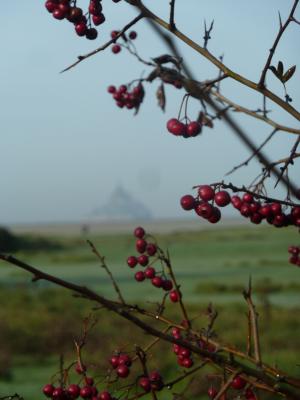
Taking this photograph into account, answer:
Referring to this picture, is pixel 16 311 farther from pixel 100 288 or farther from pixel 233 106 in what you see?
pixel 233 106

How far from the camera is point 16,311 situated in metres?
12.4

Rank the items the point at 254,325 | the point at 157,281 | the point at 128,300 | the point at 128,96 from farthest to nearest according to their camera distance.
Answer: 1. the point at 128,300
2. the point at 128,96
3. the point at 157,281
4. the point at 254,325

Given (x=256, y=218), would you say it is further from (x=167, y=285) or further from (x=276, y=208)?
(x=167, y=285)

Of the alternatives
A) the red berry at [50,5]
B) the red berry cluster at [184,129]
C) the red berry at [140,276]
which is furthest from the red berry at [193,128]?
the red berry at [140,276]

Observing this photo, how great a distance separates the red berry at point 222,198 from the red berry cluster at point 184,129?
0.10 metres

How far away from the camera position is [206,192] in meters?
0.83

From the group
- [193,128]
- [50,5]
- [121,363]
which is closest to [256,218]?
[193,128]

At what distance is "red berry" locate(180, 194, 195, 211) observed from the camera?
84 cm

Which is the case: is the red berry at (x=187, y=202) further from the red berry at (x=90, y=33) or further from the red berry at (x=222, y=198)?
the red berry at (x=90, y=33)

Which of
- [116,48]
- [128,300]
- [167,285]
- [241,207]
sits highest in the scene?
[116,48]

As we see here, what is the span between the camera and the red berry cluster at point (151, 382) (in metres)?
0.74

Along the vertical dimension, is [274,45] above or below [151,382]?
above

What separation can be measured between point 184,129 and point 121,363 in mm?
292

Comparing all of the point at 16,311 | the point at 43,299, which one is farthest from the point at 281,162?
the point at 43,299
